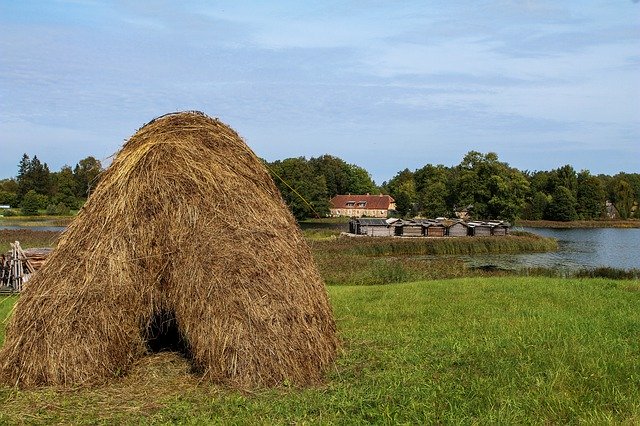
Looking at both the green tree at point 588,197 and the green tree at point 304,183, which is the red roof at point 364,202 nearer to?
the green tree at point 304,183

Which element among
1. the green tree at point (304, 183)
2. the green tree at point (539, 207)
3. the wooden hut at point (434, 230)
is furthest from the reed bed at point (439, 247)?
the green tree at point (539, 207)

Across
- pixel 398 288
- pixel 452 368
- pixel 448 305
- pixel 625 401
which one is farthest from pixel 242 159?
pixel 398 288

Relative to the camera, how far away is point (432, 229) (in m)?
67.8

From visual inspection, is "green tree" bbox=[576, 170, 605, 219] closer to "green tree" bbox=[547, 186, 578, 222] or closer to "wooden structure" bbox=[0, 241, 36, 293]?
"green tree" bbox=[547, 186, 578, 222]

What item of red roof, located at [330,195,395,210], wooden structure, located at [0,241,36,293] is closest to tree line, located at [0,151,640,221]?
red roof, located at [330,195,395,210]

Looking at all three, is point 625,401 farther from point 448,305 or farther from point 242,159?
point 448,305

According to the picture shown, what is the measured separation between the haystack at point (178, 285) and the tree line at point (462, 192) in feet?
238

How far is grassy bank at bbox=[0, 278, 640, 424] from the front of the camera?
23.5 ft

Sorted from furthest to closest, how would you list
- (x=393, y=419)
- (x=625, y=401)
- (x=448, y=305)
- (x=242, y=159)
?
(x=448, y=305) → (x=242, y=159) → (x=625, y=401) → (x=393, y=419)

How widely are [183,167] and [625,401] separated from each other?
7.01 meters

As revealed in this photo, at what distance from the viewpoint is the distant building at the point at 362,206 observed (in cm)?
12388

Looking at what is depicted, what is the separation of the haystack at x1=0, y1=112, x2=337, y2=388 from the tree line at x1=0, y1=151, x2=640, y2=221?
72.6 meters

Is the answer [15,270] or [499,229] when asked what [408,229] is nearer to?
[499,229]

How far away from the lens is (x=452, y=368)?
29.7 ft
